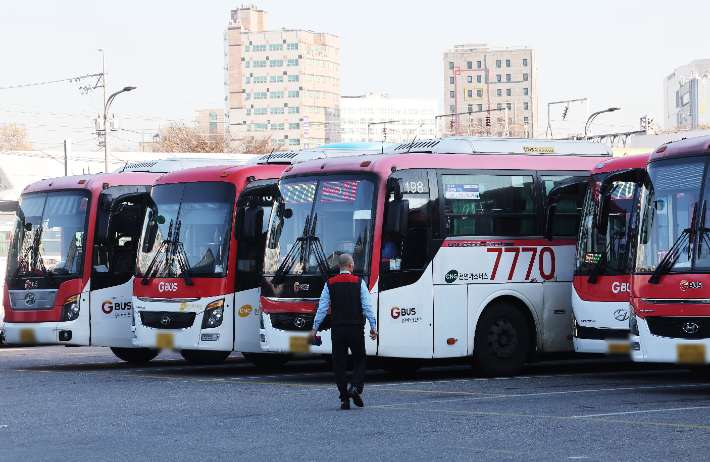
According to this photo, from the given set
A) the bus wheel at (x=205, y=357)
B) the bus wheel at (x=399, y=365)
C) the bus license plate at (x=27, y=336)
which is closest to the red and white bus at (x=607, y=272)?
the bus wheel at (x=399, y=365)

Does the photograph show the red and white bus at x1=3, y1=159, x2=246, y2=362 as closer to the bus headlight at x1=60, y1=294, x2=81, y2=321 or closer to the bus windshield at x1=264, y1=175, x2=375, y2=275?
Result: the bus headlight at x1=60, y1=294, x2=81, y2=321

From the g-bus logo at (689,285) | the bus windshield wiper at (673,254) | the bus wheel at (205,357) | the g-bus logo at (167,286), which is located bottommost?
the bus wheel at (205,357)

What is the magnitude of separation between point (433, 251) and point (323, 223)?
4.97 feet

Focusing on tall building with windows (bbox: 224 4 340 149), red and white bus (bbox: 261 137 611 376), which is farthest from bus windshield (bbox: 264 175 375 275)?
tall building with windows (bbox: 224 4 340 149)

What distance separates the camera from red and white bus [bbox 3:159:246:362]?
59.5 ft

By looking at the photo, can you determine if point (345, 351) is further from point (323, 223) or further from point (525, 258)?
point (525, 258)

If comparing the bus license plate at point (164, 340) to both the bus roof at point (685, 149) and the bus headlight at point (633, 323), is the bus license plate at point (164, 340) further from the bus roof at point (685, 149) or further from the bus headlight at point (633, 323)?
the bus roof at point (685, 149)

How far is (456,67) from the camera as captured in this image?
656ft

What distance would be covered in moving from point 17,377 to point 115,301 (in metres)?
2.22

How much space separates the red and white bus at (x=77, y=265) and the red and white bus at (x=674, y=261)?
8.06m

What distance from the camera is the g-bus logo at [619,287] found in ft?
49.0

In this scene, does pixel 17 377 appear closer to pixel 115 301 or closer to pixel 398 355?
pixel 115 301

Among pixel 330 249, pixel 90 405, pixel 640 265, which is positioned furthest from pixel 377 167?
pixel 90 405

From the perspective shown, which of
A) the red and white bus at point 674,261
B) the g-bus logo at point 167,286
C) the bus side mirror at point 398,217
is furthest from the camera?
the g-bus logo at point 167,286
